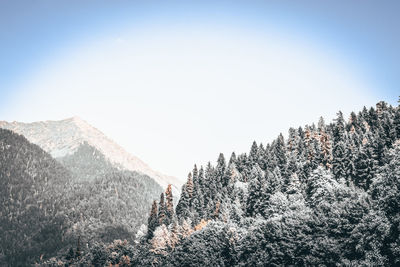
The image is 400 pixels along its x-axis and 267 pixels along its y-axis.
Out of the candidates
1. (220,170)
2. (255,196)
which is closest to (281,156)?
(220,170)

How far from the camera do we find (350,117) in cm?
13488

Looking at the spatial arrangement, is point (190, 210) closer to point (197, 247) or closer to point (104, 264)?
point (197, 247)

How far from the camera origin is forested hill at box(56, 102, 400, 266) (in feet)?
155

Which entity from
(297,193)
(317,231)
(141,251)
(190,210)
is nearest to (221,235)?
(297,193)

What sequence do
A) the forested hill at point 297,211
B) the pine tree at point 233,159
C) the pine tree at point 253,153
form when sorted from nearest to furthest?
the forested hill at point 297,211, the pine tree at point 253,153, the pine tree at point 233,159

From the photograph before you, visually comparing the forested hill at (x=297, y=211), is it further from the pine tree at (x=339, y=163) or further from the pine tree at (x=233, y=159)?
the pine tree at (x=233, y=159)

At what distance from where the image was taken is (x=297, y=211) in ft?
210

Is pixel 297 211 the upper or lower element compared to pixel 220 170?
lower

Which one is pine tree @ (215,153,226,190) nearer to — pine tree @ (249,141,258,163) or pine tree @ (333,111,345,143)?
pine tree @ (249,141,258,163)

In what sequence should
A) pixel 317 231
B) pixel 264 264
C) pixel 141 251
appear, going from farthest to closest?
1. pixel 141 251
2. pixel 264 264
3. pixel 317 231

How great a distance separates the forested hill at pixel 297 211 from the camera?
155 ft

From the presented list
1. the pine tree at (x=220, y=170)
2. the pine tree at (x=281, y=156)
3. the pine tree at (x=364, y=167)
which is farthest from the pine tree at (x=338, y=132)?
the pine tree at (x=220, y=170)

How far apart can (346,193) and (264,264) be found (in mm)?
20463

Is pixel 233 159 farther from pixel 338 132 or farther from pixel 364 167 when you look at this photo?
pixel 364 167
